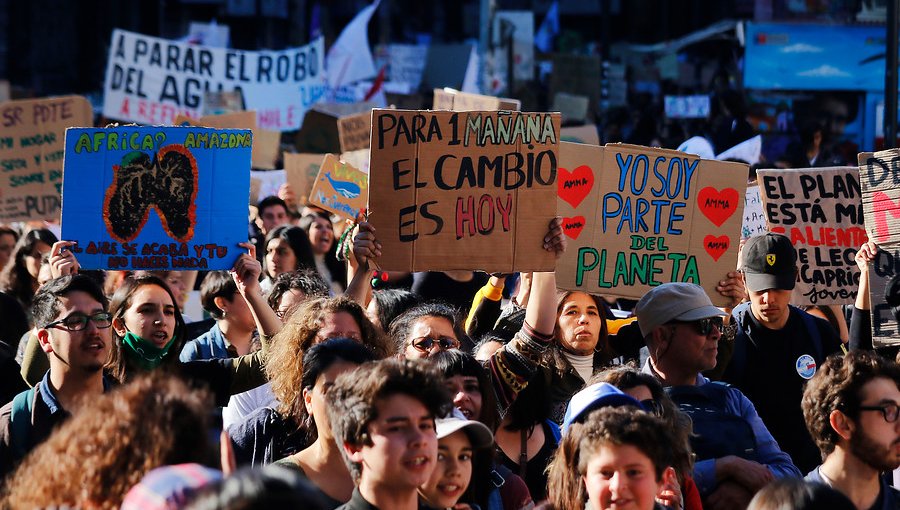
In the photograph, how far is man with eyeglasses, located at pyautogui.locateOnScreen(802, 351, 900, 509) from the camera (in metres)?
3.94

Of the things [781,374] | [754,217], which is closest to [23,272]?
[754,217]

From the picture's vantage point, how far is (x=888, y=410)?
3988 millimetres

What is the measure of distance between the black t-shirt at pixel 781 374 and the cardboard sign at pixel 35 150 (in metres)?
4.86

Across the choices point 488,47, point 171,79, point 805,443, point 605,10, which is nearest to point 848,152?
point 488,47

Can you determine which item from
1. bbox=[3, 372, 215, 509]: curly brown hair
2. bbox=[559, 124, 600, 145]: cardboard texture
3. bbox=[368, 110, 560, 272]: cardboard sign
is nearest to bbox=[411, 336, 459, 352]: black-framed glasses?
bbox=[368, 110, 560, 272]: cardboard sign

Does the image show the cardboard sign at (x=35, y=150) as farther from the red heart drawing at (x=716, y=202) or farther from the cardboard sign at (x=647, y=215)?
the red heart drawing at (x=716, y=202)

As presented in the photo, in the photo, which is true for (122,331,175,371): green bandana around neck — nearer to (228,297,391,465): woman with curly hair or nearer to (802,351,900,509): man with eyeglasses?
(228,297,391,465): woman with curly hair

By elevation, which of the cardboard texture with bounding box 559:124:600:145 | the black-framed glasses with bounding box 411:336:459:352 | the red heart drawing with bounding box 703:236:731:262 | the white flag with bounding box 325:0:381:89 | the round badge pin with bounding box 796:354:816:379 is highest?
the white flag with bounding box 325:0:381:89

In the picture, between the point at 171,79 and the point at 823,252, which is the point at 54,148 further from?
the point at 823,252

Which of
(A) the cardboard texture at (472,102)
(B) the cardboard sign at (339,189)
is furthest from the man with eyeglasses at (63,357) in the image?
(B) the cardboard sign at (339,189)

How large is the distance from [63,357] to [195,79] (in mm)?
9008

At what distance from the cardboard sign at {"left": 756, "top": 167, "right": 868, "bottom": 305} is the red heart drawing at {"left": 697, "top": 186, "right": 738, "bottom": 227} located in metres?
0.40

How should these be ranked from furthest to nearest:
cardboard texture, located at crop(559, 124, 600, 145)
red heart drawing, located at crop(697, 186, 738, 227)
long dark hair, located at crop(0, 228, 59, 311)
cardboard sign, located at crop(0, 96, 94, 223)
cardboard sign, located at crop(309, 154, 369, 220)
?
1. cardboard texture, located at crop(559, 124, 600, 145)
2. cardboard sign, located at crop(0, 96, 94, 223)
3. cardboard sign, located at crop(309, 154, 369, 220)
4. long dark hair, located at crop(0, 228, 59, 311)
5. red heart drawing, located at crop(697, 186, 738, 227)

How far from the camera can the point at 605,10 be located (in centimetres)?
3156
